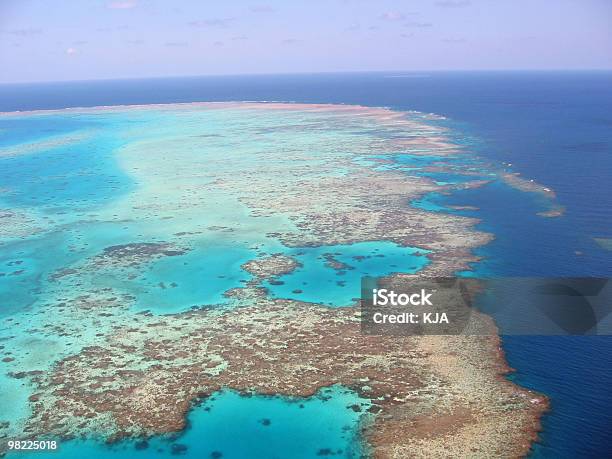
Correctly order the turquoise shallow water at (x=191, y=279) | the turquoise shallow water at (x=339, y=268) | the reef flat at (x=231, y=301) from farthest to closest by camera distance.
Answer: the turquoise shallow water at (x=339, y=268) < the turquoise shallow water at (x=191, y=279) < the reef flat at (x=231, y=301)

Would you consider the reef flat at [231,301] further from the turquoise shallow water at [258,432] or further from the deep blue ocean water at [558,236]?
the deep blue ocean water at [558,236]

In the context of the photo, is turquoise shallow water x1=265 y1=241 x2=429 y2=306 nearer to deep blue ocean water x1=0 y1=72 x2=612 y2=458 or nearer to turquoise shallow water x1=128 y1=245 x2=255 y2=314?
turquoise shallow water x1=128 y1=245 x2=255 y2=314

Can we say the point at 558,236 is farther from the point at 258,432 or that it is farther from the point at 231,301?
the point at 258,432

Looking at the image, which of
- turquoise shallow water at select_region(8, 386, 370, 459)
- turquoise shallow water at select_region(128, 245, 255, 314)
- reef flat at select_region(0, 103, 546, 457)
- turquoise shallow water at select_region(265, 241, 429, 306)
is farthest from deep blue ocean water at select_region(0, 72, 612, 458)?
turquoise shallow water at select_region(128, 245, 255, 314)

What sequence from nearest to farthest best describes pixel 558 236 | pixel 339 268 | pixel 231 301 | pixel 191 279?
pixel 231 301, pixel 191 279, pixel 339 268, pixel 558 236

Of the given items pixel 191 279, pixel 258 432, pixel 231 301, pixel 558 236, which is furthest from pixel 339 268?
pixel 558 236

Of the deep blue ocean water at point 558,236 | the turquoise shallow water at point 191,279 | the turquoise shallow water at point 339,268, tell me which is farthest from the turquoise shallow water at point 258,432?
the turquoise shallow water at point 191,279

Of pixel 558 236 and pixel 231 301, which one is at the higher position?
pixel 558 236
